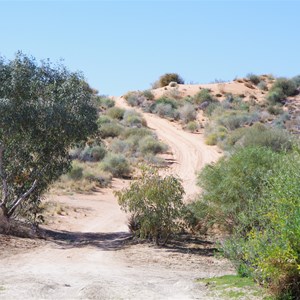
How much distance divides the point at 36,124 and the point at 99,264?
15.6 feet

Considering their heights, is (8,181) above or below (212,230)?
above

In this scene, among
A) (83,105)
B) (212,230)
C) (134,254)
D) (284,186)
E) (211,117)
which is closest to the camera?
(284,186)

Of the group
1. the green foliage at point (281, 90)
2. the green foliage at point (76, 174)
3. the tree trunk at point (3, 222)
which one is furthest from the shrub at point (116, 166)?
the green foliage at point (281, 90)

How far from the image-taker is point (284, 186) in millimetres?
9516

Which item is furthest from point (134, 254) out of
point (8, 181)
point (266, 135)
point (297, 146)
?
point (266, 135)

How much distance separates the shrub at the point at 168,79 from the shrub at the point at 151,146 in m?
36.0

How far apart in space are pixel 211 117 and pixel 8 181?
3789 cm

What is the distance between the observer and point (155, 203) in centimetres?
1655

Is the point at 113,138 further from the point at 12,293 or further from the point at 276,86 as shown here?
the point at 12,293

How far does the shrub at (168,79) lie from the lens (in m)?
78.3

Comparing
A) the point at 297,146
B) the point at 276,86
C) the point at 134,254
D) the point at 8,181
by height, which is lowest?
the point at 134,254

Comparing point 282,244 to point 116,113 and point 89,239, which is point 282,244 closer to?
point 89,239

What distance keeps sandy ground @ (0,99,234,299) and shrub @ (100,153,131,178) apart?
9730 mm

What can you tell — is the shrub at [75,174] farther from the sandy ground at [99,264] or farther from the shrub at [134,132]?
the shrub at [134,132]
